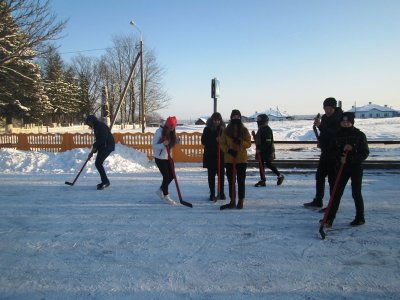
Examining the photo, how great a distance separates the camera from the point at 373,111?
388ft

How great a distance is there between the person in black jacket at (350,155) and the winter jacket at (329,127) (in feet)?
2.27

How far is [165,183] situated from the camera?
20.8ft

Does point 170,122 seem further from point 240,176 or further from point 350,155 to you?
point 350,155

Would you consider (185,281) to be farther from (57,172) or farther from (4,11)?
(4,11)

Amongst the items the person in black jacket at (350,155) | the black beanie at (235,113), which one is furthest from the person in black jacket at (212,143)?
the person in black jacket at (350,155)

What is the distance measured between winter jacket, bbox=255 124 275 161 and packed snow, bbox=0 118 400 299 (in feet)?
2.90

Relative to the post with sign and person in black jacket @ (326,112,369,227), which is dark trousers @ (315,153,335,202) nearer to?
person in black jacket @ (326,112,369,227)

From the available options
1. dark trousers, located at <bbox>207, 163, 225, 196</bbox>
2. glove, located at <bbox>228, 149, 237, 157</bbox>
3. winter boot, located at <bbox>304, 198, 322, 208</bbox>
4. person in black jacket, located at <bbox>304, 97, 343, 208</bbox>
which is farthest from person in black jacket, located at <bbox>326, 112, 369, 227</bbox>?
dark trousers, located at <bbox>207, 163, 225, 196</bbox>

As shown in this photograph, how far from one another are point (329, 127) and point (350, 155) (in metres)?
1.02

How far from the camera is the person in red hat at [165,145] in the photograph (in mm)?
6137

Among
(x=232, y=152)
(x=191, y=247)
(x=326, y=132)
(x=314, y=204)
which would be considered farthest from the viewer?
(x=314, y=204)

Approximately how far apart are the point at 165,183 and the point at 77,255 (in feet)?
8.62

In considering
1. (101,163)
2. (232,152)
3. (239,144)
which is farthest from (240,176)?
(101,163)

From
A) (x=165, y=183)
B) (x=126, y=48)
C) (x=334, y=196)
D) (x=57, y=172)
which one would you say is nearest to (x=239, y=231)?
(x=334, y=196)
